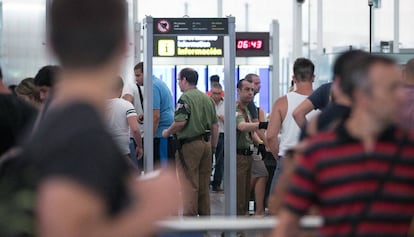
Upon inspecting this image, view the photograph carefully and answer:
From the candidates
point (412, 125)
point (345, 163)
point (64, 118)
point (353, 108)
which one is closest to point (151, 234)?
point (64, 118)

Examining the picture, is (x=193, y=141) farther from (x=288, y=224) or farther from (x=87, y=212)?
(x=87, y=212)

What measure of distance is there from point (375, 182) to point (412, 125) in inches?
97.4

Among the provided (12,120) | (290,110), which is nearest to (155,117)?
(290,110)

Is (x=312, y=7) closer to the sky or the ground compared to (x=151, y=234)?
closer to the sky

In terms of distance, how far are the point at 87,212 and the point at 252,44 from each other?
1130 centimetres

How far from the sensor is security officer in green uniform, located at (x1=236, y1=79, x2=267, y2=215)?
937cm

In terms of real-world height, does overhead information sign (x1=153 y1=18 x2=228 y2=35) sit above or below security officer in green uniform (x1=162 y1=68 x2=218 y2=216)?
above

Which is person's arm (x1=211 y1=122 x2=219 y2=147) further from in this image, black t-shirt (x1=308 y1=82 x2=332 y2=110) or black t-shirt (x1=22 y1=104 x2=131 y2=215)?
black t-shirt (x1=22 y1=104 x2=131 y2=215)

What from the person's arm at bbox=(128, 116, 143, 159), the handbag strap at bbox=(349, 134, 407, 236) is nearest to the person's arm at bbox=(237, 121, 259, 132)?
the person's arm at bbox=(128, 116, 143, 159)

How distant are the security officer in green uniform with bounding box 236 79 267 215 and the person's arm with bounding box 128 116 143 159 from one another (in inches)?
42.0

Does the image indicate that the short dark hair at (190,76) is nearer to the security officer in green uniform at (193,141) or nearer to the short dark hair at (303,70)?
the security officer in green uniform at (193,141)

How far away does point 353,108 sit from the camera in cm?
298

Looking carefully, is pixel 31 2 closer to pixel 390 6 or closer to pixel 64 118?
pixel 64 118

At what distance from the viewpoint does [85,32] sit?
176cm
